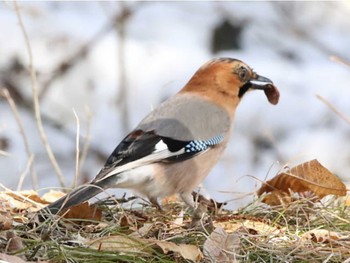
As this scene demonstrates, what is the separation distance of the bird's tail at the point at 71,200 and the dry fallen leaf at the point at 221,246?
0.50m

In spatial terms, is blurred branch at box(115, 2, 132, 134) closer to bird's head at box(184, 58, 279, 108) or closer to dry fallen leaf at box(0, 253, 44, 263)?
bird's head at box(184, 58, 279, 108)

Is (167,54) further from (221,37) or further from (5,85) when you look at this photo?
(5,85)

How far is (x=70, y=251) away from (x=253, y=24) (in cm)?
572

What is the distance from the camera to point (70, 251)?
3.21 meters

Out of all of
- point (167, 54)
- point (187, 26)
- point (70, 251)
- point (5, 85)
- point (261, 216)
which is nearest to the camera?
point (70, 251)

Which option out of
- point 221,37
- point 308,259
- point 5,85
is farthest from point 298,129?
point 308,259

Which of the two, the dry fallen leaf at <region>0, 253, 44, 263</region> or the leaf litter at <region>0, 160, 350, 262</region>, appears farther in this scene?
the leaf litter at <region>0, 160, 350, 262</region>

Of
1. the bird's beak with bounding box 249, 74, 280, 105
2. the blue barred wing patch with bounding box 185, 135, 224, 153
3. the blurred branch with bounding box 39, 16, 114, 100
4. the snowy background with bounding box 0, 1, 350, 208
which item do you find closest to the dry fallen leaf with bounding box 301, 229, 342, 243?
the blue barred wing patch with bounding box 185, 135, 224, 153

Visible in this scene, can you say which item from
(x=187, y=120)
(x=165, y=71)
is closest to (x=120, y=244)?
(x=187, y=120)

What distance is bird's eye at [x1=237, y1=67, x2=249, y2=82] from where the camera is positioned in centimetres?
482

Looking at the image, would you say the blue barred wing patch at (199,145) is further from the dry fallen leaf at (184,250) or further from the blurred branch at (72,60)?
the blurred branch at (72,60)

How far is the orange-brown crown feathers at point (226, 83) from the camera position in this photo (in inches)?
189

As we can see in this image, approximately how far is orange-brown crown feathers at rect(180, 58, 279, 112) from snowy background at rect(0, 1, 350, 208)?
2.08 m

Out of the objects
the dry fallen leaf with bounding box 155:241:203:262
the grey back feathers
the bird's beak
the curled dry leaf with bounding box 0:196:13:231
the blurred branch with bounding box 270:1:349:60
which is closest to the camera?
the dry fallen leaf with bounding box 155:241:203:262
